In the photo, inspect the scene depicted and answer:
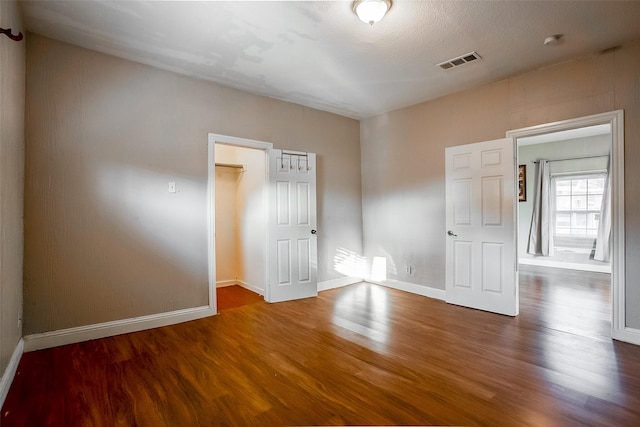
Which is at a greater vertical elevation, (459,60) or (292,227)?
(459,60)

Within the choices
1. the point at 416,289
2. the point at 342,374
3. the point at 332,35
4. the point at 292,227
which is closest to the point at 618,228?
the point at 416,289

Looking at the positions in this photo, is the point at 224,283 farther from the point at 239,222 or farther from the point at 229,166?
the point at 229,166

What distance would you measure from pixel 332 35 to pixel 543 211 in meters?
6.49

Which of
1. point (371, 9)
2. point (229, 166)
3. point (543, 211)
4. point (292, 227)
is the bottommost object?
point (292, 227)

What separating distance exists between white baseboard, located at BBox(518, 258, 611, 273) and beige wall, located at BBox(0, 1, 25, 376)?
8440 millimetres

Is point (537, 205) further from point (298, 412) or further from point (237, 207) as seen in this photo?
point (298, 412)

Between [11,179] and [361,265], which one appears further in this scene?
[361,265]

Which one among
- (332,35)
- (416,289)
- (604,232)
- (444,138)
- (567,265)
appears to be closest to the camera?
(332,35)

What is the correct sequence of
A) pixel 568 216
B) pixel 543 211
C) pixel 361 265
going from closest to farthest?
pixel 361 265
pixel 568 216
pixel 543 211

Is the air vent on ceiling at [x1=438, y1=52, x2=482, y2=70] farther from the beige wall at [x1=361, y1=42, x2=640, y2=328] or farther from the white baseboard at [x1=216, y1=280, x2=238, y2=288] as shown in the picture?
the white baseboard at [x1=216, y1=280, x2=238, y2=288]

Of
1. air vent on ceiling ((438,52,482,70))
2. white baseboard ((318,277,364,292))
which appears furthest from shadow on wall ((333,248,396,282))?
air vent on ceiling ((438,52,482,70))

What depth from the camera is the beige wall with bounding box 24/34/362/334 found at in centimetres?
274

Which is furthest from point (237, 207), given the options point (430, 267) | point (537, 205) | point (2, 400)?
point (537, 205)

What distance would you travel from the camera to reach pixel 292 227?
4340mm
